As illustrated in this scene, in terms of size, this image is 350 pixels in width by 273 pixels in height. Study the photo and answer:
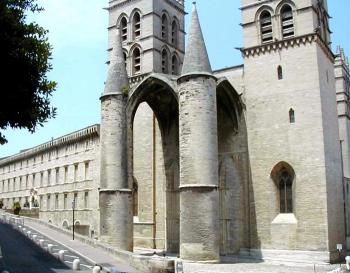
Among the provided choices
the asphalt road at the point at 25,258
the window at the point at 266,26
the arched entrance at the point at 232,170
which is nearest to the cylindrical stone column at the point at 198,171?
the arched entrance at the point at 232,170

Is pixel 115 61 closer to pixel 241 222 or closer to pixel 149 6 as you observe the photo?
pixel 149 6

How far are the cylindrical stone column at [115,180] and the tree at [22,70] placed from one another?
14657 millimetres

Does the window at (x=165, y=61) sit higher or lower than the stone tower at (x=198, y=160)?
higher

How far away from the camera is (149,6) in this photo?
109 ft

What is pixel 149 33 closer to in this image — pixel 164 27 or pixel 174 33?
pixel 164 27

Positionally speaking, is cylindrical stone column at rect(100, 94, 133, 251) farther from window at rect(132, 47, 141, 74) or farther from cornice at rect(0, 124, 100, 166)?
cornice at rect(0, 124, 100, 166)

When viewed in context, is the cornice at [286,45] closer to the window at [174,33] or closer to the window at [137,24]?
the window at [174,33]

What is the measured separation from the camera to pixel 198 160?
75.0 ft

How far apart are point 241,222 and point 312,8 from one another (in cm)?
1260

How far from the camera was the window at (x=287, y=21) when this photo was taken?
1056 inches

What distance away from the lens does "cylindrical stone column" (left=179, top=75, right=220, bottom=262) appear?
2212cm

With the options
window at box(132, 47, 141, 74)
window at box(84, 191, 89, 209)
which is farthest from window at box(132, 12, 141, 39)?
window at box(84, 191, 89, 209)

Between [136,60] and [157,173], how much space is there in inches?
342

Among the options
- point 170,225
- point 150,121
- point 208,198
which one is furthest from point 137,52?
point 208,198
